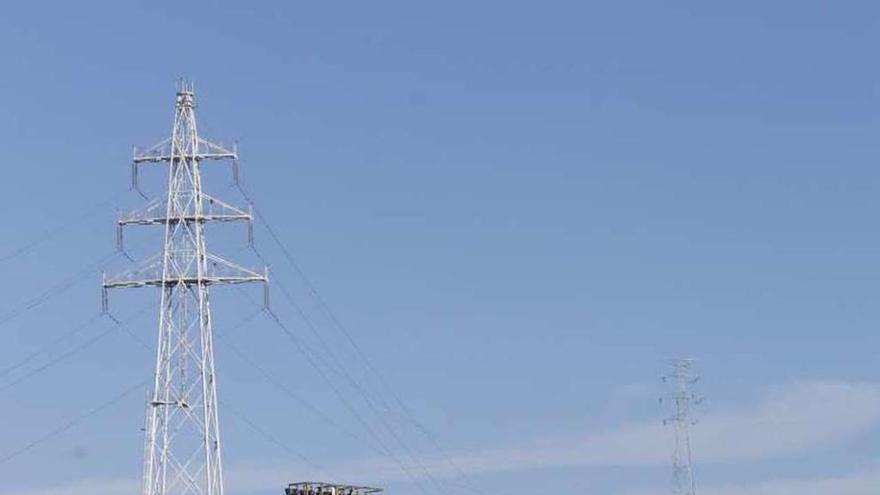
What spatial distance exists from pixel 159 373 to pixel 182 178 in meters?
11.8

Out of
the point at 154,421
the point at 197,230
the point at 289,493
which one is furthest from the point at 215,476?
the point at 289,493

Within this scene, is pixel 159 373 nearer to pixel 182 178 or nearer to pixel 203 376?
pixel 203 376

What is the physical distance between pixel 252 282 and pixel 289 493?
45799 mm

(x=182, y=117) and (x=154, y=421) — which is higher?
(x=182, y=117)

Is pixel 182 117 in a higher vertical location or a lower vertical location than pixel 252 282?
higher

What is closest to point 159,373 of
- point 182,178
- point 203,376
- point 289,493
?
point 203,376

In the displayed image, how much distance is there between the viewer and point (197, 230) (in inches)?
5645

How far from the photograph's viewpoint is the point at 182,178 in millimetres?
145125

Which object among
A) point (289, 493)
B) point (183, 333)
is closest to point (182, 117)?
point (183, 333)

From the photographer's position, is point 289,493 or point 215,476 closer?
point 215,476

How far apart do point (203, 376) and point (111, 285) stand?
8081 millimetres

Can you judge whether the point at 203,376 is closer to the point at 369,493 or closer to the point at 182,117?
the point at 182,117

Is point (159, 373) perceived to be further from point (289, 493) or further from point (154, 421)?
point (289, 493)

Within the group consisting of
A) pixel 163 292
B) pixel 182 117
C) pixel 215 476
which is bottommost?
pixel 215 476
